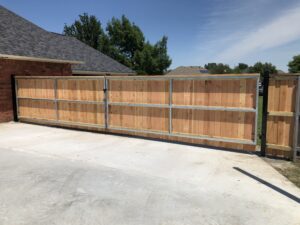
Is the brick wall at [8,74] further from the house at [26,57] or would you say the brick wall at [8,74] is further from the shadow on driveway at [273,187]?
the shadow on driveway at [273,187]

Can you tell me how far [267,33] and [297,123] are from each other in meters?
12.4

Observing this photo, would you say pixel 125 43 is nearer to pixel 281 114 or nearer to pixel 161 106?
pixel 161 106

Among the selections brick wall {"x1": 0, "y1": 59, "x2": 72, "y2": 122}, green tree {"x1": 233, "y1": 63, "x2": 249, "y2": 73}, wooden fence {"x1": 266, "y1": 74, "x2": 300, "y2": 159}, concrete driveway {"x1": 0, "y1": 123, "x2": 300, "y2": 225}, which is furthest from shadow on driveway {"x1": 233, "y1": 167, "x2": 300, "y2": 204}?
green tree {"x1": 233, "y1": 63, "x2": 249, "y2": 73}

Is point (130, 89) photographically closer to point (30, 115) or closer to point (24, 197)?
point (24, 197)

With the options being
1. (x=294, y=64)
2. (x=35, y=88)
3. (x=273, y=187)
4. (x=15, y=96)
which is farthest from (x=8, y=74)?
(x=294, y=64)

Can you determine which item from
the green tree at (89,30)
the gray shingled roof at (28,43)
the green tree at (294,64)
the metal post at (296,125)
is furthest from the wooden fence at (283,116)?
the green tree at (294,64)

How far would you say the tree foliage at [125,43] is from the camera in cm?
3322

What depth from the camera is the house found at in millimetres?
10195

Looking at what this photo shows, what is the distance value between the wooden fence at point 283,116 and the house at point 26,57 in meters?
9.75

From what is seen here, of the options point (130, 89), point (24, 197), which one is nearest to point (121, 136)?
point (130, 89)

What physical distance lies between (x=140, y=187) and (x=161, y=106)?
3.27 metres

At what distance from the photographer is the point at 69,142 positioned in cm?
699

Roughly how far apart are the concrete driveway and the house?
4.78 metres

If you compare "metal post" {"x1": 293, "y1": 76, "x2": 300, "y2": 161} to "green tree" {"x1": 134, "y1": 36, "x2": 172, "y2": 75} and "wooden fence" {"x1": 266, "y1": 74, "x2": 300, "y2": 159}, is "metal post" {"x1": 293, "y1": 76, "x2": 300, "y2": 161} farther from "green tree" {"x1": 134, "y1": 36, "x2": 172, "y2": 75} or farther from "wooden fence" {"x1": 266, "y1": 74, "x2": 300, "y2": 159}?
"green tree" {"x1": 134, "y1": 36, "x2": 172, "y2": 75}
